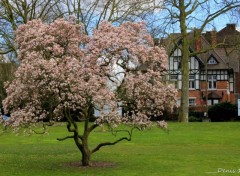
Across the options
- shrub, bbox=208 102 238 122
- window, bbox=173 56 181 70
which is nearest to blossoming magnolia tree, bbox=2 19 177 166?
shrub, bbox=208 102 238 122

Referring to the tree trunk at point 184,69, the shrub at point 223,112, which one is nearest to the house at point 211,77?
the shrub at point 223,112

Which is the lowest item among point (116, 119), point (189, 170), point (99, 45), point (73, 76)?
point (189, 170)

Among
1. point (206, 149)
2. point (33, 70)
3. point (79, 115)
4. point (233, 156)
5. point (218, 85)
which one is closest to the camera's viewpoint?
point (33, 70)

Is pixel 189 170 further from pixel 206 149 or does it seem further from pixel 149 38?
pixel 206 149

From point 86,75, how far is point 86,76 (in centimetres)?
3

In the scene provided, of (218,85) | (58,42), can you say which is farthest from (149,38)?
(218,85)

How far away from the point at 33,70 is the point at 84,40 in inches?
94.5

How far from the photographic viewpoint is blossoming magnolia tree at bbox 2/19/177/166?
49.1 ft

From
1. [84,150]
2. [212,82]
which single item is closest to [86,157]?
[84,150]

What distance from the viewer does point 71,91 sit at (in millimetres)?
15070

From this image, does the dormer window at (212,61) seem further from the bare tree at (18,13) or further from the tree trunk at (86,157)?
the tree trunk at (86,157)

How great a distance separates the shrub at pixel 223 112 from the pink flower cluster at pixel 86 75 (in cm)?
4221

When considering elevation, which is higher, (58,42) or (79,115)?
(58,42)

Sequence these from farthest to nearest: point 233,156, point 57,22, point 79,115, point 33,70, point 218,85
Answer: point 218,85
point 233,156
point 79,115
point 57,22
point 33,70
